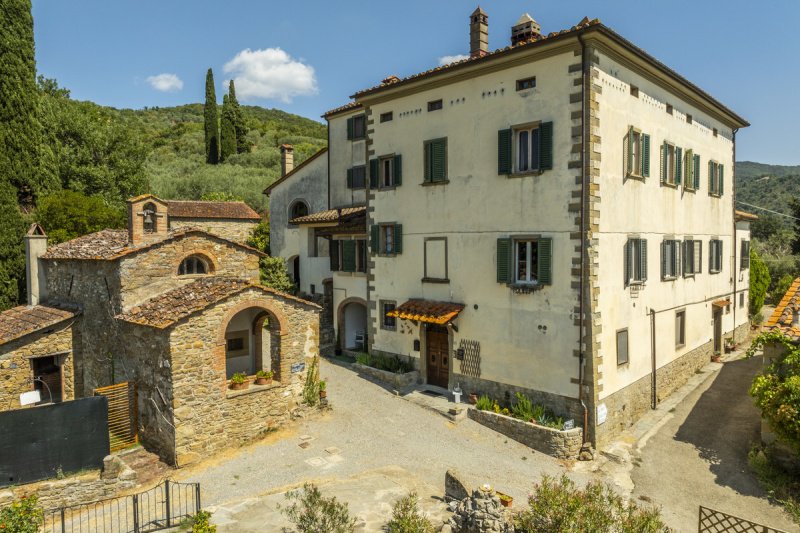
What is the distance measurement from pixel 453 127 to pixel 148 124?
8213 centimetres

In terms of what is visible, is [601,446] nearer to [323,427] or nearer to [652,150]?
[323,427]

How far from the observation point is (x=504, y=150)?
16.3 metres

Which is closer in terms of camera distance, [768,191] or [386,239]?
[386,239]

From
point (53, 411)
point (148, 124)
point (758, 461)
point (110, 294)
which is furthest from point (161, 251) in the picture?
point (148, 124)

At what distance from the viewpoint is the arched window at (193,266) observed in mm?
16802

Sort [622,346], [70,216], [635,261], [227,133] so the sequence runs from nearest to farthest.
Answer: [622,346] → [635,261] → [70,216] → [227,133]

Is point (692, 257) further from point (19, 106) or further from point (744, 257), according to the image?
point (19, 106)

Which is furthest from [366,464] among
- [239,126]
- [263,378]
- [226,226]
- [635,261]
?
[239,126]

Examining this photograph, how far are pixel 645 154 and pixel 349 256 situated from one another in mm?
12758

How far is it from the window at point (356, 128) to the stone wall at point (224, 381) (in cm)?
1298

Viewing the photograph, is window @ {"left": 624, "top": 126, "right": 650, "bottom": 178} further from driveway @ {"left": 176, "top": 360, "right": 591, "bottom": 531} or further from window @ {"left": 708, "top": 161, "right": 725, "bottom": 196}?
driveway @ {"left": 176, "top": 360, "right": 591, "bottom": 531}

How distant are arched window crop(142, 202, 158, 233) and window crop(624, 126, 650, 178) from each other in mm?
15984

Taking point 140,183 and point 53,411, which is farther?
point 140,183

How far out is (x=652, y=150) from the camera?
17.7m
